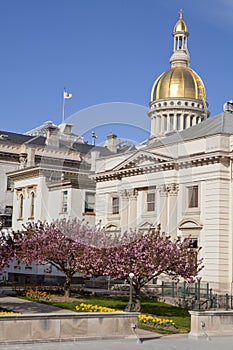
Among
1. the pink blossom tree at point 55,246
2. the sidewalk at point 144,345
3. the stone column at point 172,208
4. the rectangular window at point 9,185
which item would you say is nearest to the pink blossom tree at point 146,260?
the pink blossom tree at point 55,246

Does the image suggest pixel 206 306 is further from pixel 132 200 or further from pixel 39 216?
pixel 39 216

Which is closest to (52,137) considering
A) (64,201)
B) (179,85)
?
(64,201)

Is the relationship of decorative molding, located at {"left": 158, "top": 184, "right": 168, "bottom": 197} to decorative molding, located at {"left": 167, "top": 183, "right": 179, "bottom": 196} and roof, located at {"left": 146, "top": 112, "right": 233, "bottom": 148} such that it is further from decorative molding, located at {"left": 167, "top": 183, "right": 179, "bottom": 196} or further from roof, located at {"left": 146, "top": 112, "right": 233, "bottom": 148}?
roof, located at {"left": 146, "top": 112, "right": 233, "bottom": 148}

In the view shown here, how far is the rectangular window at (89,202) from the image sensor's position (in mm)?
53472

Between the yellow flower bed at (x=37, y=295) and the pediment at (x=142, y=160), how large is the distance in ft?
42.8

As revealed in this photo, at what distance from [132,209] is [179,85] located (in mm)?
30026

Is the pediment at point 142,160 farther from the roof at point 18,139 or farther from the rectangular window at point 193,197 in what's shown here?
the roof at point 18,139

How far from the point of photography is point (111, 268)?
3045 centimetres

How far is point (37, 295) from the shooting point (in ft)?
123

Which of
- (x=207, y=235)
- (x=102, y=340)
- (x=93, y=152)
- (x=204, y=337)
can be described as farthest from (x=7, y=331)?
(x=93, y=152)

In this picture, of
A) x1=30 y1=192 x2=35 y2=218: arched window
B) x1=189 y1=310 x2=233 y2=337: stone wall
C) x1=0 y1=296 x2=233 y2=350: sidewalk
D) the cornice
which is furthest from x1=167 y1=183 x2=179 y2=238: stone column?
x1=0 y1=296 x2=233 y2=350: sidewalk

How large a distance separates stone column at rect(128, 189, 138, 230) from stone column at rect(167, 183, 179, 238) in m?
4.51

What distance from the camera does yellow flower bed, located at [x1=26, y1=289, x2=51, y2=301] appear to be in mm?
36497

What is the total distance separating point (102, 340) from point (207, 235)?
21.0 metres
